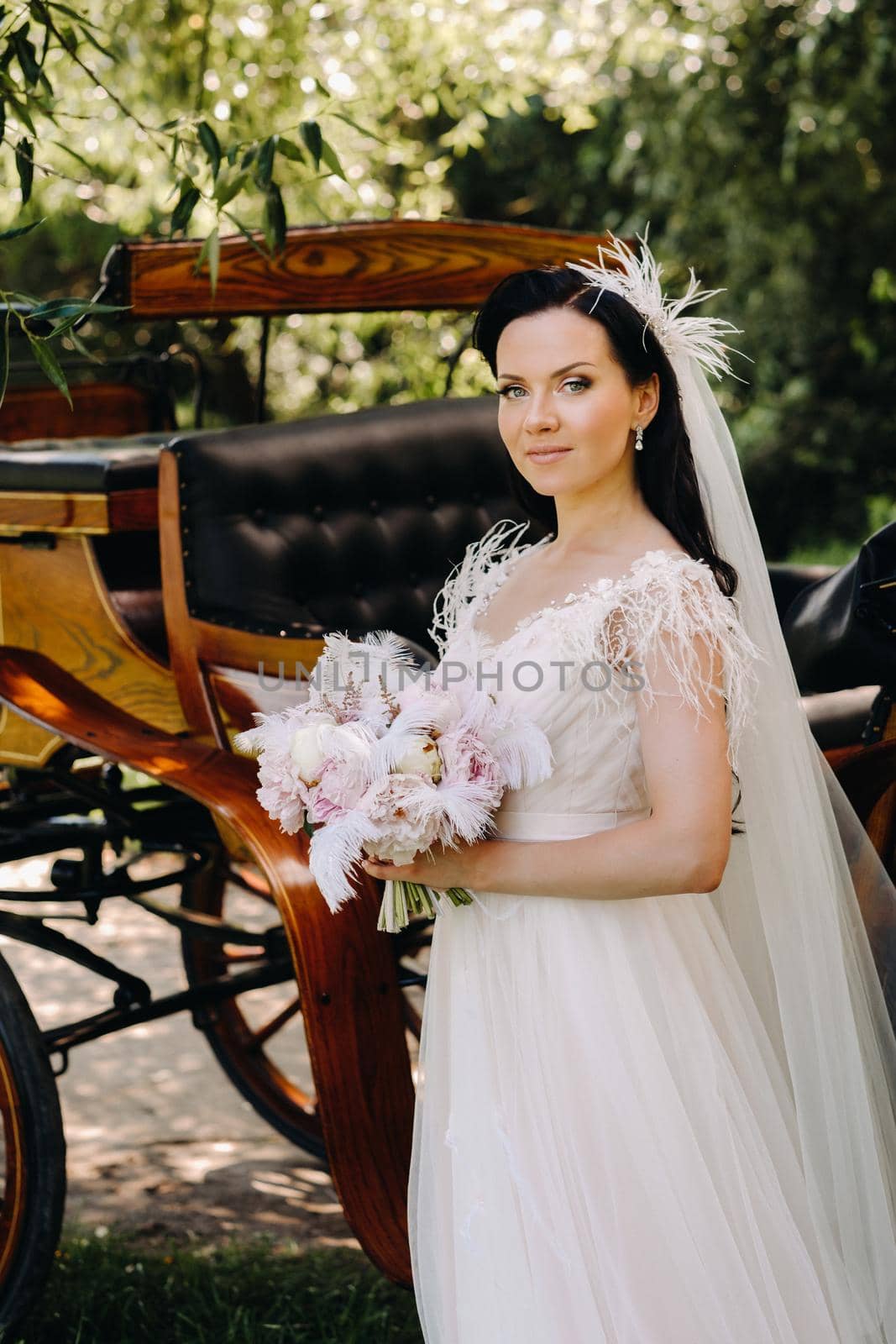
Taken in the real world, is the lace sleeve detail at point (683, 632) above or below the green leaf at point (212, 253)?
below

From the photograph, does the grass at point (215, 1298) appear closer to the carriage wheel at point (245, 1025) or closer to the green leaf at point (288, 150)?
the carriage wheel at point (245, 1025)

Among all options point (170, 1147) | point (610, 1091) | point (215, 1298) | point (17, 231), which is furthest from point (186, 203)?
point (170, 1147)

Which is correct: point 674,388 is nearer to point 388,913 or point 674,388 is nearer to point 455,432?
point 388,913

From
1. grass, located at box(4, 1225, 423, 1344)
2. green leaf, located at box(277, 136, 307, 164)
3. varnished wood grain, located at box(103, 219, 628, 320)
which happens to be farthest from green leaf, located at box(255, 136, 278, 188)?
grass, located at box(4, 1225, 423, 1344)

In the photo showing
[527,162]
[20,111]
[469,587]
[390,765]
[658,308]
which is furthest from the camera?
[527,162]

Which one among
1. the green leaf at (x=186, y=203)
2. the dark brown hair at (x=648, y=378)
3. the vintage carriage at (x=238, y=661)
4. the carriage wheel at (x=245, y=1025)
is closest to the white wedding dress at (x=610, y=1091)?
the dark brown hair at (x=648, y=378)

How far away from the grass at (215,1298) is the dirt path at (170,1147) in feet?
0.42

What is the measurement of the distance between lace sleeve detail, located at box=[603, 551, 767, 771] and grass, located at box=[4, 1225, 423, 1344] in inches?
55.6

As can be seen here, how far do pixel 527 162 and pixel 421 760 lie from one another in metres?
10.5

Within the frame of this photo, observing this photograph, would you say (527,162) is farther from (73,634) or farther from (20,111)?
(20,111)

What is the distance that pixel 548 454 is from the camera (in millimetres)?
1683

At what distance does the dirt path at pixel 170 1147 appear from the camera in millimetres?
2883

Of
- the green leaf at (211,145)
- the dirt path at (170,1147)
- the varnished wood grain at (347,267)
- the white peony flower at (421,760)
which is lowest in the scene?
the dirt path at (170,1147)

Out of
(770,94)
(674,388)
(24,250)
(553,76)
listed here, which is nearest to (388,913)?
(674,388)
